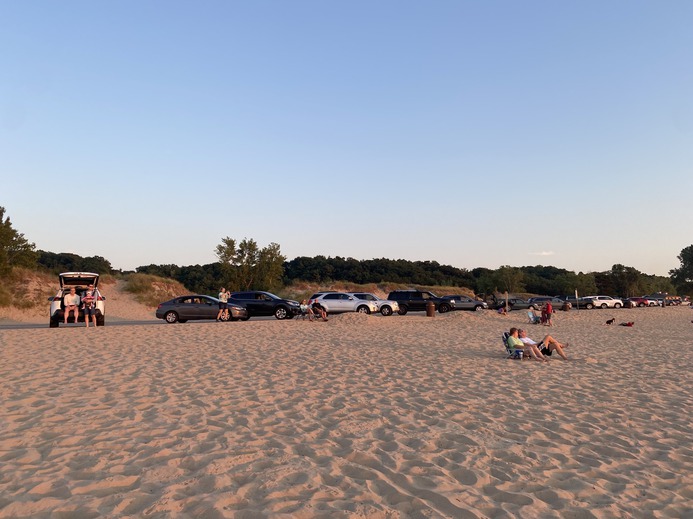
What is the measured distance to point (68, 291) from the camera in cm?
2186

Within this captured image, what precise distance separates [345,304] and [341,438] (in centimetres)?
2539

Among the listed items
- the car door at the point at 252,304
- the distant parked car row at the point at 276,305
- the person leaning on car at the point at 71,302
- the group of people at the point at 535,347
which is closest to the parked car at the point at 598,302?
the distant parked car row at the point at 276,305

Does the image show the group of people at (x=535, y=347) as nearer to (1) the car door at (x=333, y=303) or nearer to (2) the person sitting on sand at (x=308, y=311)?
(2) the person sitting on sand at (x=308, y=311)

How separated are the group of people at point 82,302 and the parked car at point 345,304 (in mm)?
12990

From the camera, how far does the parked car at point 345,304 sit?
1223 inches

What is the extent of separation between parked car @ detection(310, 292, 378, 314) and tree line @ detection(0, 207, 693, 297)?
73.0ft

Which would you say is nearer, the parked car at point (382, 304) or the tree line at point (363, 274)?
the parked car at point (382, 304)

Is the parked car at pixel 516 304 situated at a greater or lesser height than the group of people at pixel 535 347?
greater

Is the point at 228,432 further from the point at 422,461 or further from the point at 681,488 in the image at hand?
the point at 681,488

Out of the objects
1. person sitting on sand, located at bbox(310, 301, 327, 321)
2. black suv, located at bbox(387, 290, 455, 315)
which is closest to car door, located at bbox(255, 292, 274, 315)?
person sitting on sand, located at bbox(310, 301, 327, 321)

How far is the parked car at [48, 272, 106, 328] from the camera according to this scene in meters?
21.2

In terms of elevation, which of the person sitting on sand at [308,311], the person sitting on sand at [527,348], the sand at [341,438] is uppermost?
the person sitting on sand at [308,311]

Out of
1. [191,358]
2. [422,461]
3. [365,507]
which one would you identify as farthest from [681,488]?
[191,358]

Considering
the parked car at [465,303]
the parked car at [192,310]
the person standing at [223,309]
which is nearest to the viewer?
the person standing at [223,309]
